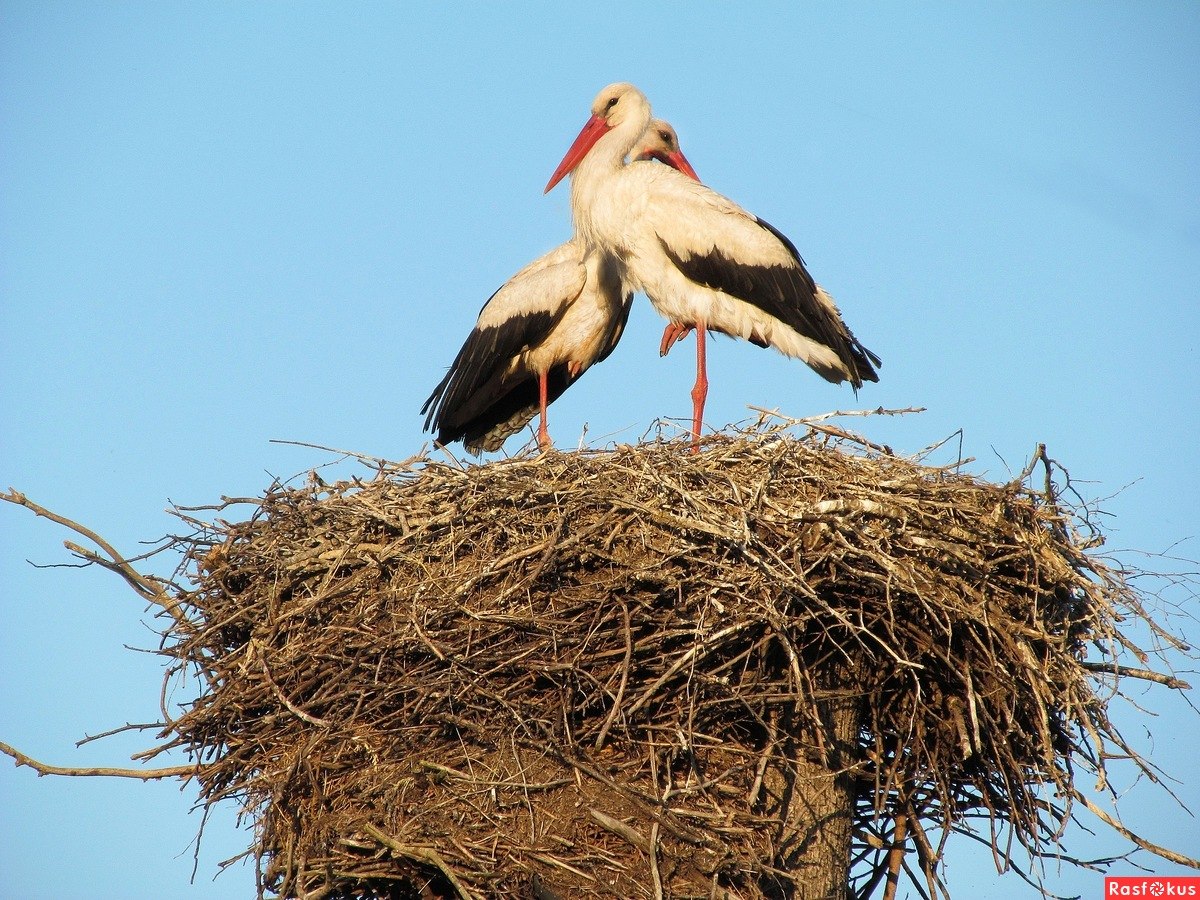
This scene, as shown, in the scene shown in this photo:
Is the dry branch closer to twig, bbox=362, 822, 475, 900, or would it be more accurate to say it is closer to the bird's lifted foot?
twig, bbox=362, 822, 475, 900

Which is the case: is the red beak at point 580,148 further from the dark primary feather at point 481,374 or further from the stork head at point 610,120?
the dark primary feather at point 481,374

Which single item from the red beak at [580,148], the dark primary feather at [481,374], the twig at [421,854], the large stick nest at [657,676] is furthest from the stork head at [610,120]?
the twig at [421,854]

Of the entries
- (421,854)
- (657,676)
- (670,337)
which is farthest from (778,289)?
(421,854)

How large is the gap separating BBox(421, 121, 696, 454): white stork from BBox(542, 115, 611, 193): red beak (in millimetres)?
255

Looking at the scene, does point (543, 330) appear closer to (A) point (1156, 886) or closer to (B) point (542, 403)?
(B) point (542, 403)

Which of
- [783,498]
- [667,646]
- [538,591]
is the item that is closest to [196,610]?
[538,591]

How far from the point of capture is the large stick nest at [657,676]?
5.05m

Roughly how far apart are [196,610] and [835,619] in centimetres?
270

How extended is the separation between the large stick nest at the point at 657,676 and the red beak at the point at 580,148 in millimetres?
2915

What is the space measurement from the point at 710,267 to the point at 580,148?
1.40 metres

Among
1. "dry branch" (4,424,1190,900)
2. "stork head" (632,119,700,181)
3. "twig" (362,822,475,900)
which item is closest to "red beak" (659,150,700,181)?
"stork head" (632,119,700,181)

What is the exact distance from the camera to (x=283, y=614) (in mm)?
5652

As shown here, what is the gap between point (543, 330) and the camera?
26.8ft

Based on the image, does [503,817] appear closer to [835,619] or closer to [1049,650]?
[835,619]
